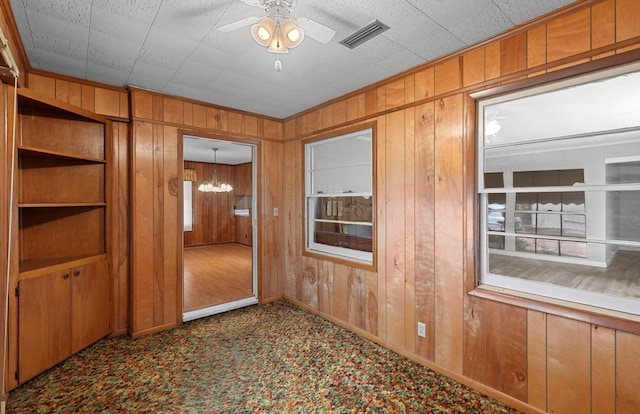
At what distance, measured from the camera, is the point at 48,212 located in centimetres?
273

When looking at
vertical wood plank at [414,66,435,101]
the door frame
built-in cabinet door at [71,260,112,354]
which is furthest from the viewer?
the door frame

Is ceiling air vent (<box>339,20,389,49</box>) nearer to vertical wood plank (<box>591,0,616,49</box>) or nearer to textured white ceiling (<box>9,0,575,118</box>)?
textured white ceiling (<box>9,0,575,118</box>)

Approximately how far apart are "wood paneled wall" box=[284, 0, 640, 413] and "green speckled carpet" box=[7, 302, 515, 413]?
27 centimetres

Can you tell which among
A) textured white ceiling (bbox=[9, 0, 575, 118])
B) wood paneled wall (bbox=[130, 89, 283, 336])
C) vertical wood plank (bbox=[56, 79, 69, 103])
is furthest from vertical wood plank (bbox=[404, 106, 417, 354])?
vertical wood plank (bbox=[56, 79, 69, 103])

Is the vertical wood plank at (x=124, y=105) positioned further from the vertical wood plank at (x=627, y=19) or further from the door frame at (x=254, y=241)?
the vertical wood plank at (x=627, y=19)

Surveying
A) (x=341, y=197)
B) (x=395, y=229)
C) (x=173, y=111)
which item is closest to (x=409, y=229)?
(x=395, y=229)

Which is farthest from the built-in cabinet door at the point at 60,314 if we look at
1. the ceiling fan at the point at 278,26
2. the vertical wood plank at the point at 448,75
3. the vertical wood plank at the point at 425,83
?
the vertical wood plank at the point at 448,75

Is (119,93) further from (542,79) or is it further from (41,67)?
(542,79)

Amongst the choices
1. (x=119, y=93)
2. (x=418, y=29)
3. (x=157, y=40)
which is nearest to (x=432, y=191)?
(x=418, y=29)

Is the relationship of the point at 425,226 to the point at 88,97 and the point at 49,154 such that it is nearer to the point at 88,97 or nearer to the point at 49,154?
the point at 49,154

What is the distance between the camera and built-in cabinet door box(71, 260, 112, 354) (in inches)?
101

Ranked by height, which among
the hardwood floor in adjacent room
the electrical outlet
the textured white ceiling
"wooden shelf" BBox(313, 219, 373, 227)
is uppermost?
the textured white ceiling

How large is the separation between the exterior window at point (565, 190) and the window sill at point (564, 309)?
0.12 ft

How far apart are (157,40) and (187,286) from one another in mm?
3669
